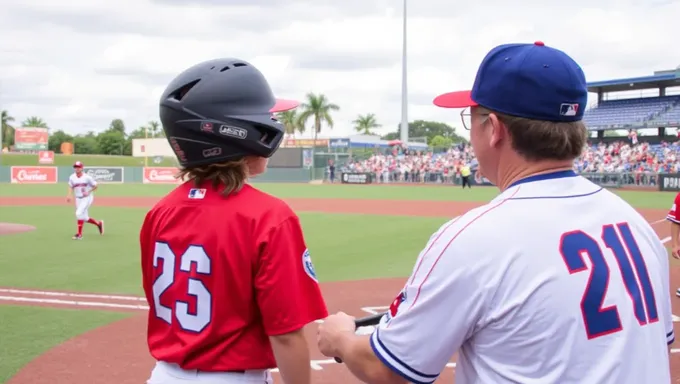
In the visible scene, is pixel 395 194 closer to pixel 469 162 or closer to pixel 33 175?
pixel 469 162

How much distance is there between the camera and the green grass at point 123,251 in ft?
34.8

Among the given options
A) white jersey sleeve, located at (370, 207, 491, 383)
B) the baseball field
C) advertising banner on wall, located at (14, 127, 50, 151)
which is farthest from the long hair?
advertising banner on wall, located at (14, 127, 50, 151)

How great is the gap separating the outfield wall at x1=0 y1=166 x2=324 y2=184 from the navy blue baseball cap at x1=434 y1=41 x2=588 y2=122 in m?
47.7

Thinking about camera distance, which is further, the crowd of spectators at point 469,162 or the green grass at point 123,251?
the crowd of spectators at point 469,162

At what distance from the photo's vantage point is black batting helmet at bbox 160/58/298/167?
2422 mm

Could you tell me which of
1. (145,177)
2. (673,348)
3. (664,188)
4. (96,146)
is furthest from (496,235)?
(96,146)

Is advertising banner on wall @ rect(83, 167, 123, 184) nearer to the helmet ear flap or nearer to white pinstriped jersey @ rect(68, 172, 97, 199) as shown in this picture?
white pinstriped jersey @ rect(68, 172, 97, 199)

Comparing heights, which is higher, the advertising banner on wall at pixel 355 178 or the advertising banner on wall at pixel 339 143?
the advertising banner on wall at pixel 339 143

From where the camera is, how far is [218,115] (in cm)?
243

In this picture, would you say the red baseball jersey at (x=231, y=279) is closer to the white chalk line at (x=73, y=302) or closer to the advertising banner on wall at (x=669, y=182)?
the white chalk line at (x=73, y=302)

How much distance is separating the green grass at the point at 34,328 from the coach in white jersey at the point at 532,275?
5.19 m

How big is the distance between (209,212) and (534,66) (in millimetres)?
1254

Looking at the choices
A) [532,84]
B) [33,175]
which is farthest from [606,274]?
[33,175]

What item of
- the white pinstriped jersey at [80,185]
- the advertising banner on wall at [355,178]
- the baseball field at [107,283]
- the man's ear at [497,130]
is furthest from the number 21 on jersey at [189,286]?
the advertising banner on wall at [355,178]
